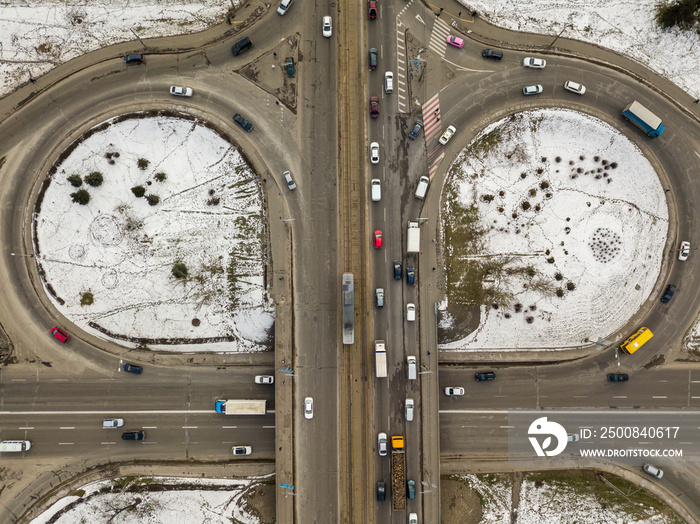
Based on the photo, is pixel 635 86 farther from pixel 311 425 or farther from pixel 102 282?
pixel 102 282

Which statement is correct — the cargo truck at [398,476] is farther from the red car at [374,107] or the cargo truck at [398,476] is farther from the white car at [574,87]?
the white car at [574,87]

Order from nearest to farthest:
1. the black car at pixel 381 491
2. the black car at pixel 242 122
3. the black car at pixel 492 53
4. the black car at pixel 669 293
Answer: the black car at pixel 381 491
the black car at pixel 242 122
the black car at pixel 669 293
the black car at pixel 492 53

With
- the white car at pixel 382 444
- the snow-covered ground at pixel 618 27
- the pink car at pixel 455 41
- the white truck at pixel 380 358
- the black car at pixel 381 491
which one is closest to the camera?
the black car at pixel 381 491

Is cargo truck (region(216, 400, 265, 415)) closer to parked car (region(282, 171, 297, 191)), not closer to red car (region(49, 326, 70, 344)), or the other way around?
red car (region(49, 326, 70, 344))

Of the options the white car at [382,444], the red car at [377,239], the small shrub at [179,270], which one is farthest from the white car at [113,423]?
the red car at [377,239]

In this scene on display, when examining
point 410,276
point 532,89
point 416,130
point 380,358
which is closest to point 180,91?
point 416,130
